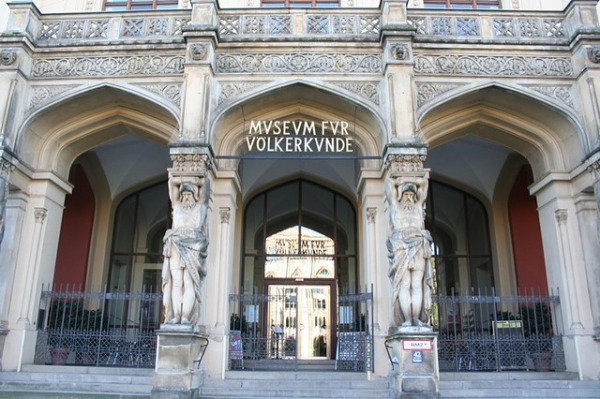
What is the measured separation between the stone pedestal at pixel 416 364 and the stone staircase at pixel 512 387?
0.52 m

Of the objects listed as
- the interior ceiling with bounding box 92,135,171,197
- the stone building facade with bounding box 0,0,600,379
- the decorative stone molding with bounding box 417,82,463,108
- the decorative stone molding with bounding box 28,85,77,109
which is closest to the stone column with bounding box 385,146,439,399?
the stone building facade with bounding box 0,0,600,379

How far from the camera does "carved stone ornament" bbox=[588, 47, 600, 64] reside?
407 inches

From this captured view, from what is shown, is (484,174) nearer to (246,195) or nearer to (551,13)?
(551,13)

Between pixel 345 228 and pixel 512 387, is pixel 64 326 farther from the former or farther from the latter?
pixel 512 387

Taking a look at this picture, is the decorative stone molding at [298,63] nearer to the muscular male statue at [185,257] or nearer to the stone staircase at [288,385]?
the muscular male statue at [185,257]

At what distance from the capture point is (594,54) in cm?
1037

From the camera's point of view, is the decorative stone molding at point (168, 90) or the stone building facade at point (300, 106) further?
the decorative stone molding at point (168, 90)

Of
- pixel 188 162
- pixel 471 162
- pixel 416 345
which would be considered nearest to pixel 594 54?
pixel 471 162

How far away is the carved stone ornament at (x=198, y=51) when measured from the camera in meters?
10.4

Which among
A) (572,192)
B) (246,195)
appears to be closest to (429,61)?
(572,192)

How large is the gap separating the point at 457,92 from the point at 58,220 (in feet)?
29.6

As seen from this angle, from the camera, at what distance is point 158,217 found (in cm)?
1560

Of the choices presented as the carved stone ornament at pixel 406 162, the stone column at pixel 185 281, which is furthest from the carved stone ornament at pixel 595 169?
the stone column at pixel 185 281

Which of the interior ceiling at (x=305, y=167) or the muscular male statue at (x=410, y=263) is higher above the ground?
the interior ceiling at (x=305, y=167)
